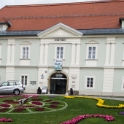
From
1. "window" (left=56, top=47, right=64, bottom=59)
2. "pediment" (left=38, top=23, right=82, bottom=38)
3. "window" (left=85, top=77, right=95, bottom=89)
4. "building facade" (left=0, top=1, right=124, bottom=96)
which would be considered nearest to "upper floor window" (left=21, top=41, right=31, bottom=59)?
"building facade" (left=0, top=1, right=124, bottom=96)

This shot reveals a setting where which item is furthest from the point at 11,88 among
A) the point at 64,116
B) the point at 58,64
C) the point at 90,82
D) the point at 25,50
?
the point at 64,116

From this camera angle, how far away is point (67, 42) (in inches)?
1278

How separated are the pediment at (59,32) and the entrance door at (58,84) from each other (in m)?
5.56

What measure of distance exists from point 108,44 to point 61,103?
14634mm

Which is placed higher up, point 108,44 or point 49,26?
point 49,26

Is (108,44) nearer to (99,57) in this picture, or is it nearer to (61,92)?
(99,57)

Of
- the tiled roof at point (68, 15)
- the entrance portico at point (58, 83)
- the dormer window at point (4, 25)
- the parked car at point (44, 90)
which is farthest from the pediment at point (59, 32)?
the parked car at point (44, 90)

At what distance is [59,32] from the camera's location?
33.0m

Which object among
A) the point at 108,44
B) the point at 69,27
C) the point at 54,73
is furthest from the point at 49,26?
the point at 108,44

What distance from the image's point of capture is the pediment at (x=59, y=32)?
32188mm

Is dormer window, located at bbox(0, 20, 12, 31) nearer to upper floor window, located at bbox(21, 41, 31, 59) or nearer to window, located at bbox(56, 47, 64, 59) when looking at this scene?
upper floor window, located at bbox(21, 41, 31, 59)

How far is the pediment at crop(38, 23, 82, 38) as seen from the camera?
3219 cm

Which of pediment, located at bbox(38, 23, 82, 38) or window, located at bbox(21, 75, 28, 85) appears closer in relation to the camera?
pediment, located at bbox(38, 23, 82, 38)

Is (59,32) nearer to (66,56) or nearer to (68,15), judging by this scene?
(66,56)
